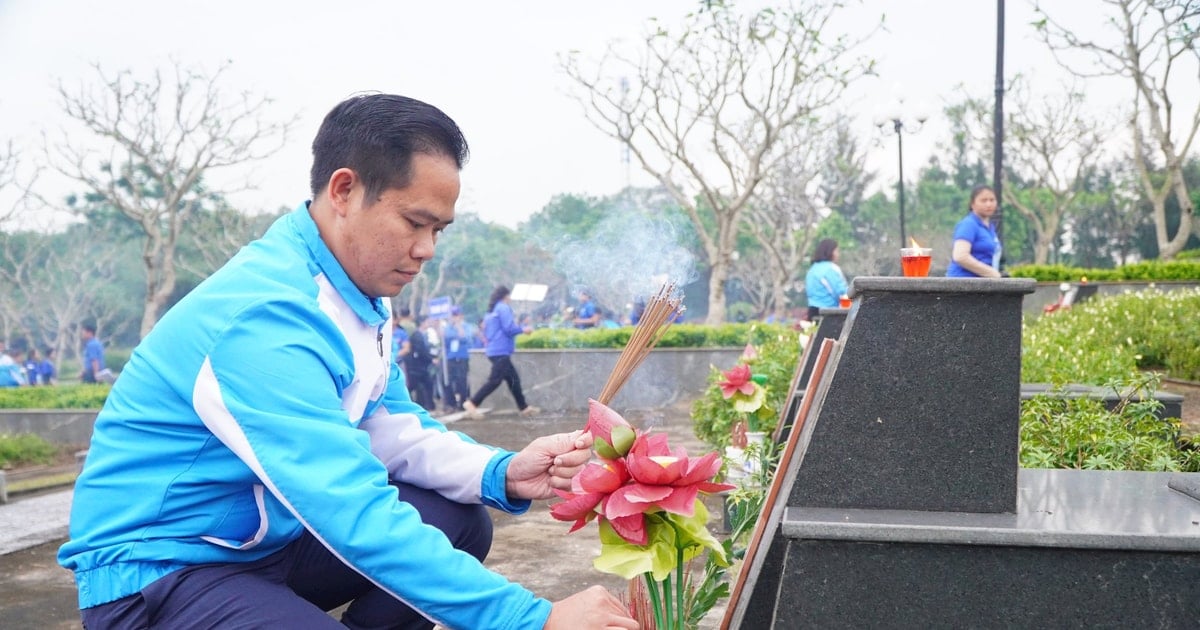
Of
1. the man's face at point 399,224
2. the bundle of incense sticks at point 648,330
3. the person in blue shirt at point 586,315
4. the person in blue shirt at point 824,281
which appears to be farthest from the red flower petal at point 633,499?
the person in blue shirt at point 586,315

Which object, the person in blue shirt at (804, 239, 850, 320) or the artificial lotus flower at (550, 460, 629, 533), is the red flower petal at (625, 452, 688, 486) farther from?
the person in blue shirt at (804, 239, 850, 320)

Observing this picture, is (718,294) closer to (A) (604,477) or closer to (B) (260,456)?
(A) (604,477)

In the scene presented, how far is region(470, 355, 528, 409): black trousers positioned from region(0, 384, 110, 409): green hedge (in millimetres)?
5118

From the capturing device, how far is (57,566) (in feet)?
15.0

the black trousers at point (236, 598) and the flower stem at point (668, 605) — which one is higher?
the black trousers at point (236, 598)

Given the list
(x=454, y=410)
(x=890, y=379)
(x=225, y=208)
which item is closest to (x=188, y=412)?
(x=890, y=379)

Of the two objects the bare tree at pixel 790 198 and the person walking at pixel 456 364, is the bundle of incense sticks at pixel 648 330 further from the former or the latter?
the bare tree at pixel 790 198

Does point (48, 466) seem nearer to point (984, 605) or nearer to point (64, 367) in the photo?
point (984, 605)

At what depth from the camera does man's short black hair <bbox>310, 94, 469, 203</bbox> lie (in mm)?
1869

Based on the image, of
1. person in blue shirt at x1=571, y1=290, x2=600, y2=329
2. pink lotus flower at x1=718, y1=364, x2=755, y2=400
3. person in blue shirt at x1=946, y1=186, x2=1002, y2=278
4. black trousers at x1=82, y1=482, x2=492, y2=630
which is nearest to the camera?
black trousers at x1=82, y1=482, x2=492, y2=630

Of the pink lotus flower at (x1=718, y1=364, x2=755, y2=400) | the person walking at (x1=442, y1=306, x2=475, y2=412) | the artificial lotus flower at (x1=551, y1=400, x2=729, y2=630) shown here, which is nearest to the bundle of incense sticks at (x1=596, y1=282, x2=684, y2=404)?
the artificial lotus flower at (x1=551, y1=400, x2=729, y2=630)

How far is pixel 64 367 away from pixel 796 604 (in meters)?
46.2

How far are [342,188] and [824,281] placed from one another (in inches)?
286

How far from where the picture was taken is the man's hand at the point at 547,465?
2.07 m
